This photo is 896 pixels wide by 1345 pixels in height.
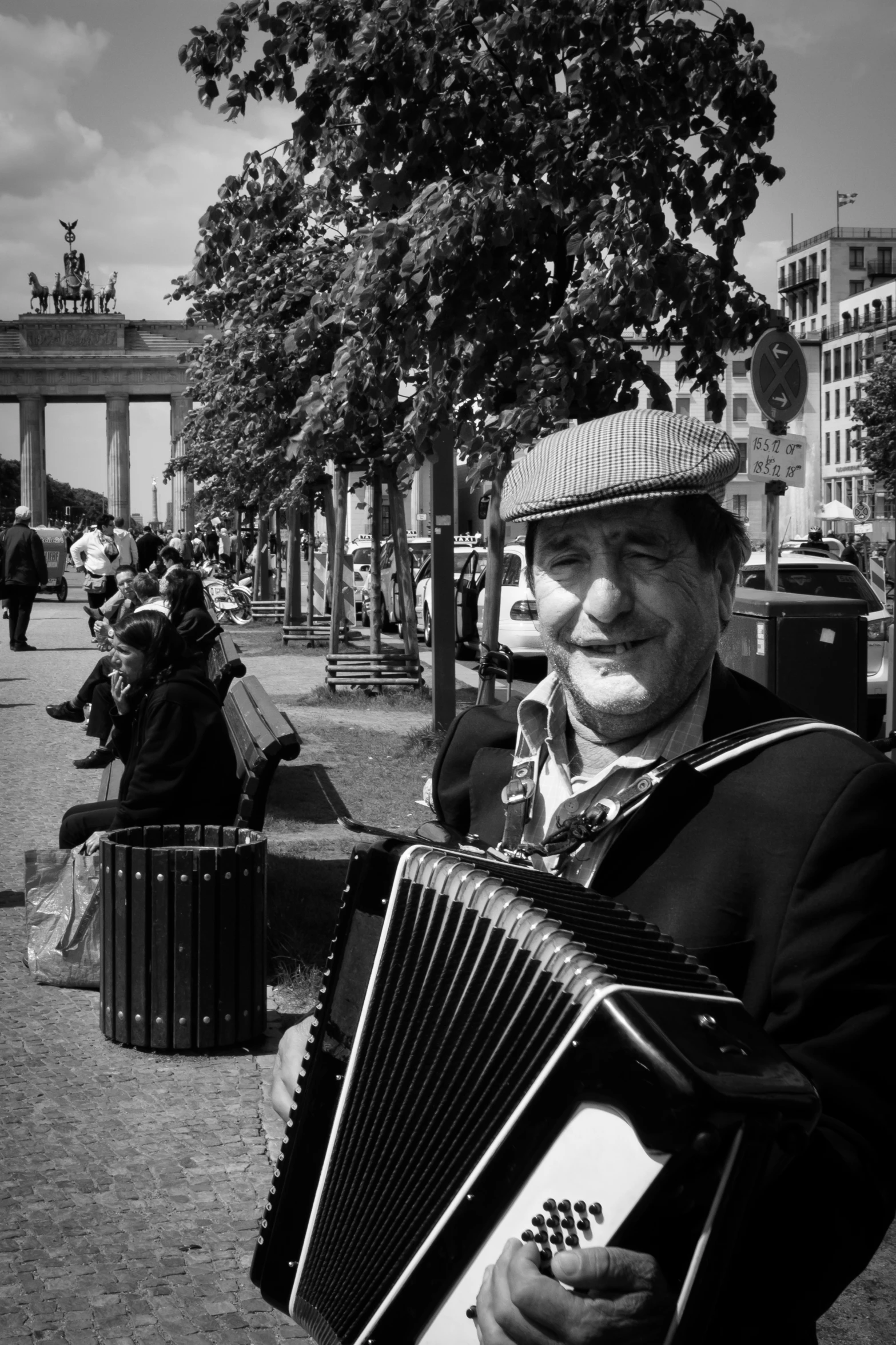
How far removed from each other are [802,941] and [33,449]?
9819 centimetres

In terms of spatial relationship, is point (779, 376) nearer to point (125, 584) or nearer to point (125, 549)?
point (125, 584)

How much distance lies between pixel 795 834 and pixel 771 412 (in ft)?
28.5

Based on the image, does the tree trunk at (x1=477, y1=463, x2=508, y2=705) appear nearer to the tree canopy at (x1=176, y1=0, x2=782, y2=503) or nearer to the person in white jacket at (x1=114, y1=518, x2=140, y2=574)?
the tree canopy at (x1=176, y1=0, x2=782, y2=503)

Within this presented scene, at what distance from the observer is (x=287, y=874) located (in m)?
8.01

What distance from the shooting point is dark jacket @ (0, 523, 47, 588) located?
75.2 ft

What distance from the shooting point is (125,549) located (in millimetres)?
24812

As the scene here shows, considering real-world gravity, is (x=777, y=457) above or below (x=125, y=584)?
above

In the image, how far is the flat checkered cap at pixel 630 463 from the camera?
2064mm

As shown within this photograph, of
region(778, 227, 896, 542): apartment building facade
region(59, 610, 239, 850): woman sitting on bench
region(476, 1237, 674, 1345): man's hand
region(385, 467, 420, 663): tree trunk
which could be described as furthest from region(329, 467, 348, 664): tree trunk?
region(778, 227, 896, 542): apartment building facade

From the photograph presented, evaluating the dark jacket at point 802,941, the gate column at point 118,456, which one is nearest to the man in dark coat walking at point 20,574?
the dark jacket at point 802,941

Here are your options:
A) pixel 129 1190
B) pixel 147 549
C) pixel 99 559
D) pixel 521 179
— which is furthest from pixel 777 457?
pixel 99 559

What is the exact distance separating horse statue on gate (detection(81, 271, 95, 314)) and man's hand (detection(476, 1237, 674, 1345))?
→ 103266 mm

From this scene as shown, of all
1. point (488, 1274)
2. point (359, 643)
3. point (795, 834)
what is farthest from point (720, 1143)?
point (359, 643)

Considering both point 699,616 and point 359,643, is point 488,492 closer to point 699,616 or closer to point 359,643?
point 699,616
